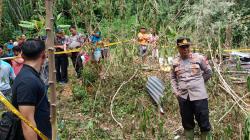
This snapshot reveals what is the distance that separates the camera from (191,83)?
4918mm

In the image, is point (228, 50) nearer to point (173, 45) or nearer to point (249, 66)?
point (249, 66)

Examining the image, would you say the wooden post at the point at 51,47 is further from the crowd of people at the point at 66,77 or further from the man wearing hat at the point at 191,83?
the man wearing hat at the point at 191,83

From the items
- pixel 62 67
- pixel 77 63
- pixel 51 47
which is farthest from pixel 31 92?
pixel 62 67

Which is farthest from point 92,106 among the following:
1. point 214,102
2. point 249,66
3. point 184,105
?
point 249,66

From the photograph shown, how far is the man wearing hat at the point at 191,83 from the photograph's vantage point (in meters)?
4.89

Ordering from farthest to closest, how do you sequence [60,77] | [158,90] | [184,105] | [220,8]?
[220,8]
[60,77]
[158,90]
[184,105]

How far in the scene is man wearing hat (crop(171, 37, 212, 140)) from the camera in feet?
16.0

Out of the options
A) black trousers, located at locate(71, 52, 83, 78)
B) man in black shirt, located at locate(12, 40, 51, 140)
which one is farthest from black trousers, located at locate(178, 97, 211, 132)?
black trousers, located at locate(71, 52, 83, 78)

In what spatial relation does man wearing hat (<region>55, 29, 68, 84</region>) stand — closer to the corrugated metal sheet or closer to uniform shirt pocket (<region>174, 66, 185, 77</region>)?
the corrugated metal sheet

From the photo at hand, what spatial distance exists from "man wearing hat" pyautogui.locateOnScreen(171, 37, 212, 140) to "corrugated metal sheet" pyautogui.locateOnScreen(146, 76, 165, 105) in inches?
68.2

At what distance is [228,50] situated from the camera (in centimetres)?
820

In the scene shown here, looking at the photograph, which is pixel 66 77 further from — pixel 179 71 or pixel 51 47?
pixel 51 47

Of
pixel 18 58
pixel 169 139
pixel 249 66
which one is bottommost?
pixel 169 139

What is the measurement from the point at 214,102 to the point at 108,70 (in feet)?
6.97
